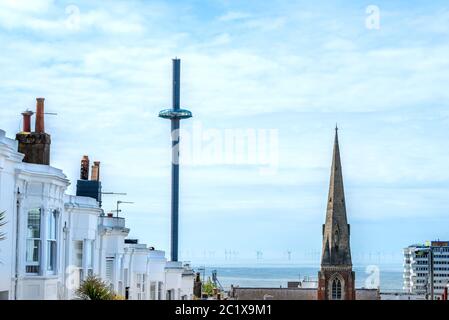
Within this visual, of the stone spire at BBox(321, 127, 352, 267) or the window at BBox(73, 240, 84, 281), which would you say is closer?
the window at BBox(73, 240, 84, 281)

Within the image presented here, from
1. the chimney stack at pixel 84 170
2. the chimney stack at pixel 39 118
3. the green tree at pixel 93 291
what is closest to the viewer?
the green tree at pixel 93 291

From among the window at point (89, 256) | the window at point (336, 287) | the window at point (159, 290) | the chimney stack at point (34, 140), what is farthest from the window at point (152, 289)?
the window at point (336, 287)

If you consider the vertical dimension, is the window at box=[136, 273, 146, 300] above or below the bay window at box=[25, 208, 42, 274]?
below

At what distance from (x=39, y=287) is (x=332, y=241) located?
411 feet

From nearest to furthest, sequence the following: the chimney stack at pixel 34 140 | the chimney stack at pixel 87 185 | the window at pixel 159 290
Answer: the chimney stack at pixel 34 140 < the chimney stack at pixel 87 185 < the window at pixel 159 290

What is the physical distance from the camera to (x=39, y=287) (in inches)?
696

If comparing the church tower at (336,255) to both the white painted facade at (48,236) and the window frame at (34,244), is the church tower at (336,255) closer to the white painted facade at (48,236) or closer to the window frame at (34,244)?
the white painted facade at (48,236)

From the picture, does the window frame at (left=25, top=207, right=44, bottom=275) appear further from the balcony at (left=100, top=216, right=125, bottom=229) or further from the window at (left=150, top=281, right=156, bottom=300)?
the window at (left=150, top=281, right=156, bottom=300)

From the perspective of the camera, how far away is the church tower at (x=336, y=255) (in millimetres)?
139625

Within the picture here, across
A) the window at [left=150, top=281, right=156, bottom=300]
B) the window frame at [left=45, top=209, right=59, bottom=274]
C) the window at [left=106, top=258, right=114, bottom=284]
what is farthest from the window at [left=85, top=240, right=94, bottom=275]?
the window at [left=150, top=281, right=156, bottom=300]

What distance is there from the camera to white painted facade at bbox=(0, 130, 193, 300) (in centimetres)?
1625
